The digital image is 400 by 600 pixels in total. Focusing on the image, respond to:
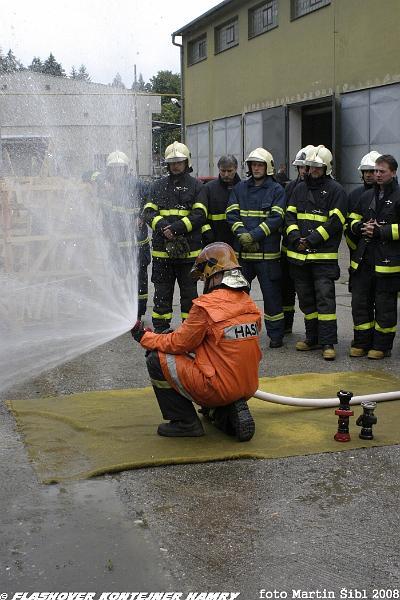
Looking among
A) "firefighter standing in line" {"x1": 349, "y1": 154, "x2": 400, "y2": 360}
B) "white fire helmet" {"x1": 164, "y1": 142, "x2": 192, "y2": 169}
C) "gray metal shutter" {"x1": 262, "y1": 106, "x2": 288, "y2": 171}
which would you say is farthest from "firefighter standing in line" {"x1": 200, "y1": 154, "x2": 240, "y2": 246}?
"gray metal shutter" {"x1": 262, "y1": 106, "x2": 288, "y2": 171}

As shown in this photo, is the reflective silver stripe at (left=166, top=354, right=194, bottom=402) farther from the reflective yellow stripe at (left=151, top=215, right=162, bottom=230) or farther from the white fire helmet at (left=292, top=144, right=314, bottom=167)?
the white fire helmet at (left=292, top=144, right=314, bottom=167)

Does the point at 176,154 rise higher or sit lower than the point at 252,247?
higher

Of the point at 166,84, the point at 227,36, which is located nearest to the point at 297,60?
the point at 227,36

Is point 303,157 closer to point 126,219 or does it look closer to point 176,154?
point 176,154

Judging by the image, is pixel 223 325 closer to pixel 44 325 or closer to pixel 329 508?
pixel 329 508

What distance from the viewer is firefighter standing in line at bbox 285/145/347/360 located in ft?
25.6

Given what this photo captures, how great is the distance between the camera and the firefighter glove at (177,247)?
26.5 ft

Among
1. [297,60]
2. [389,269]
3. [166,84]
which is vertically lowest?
[389,269]

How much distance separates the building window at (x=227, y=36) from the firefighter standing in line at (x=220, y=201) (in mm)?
18783

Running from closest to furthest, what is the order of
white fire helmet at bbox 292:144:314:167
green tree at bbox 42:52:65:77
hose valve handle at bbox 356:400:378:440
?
1. hose valve handle at bbox 356:400:378:440
2. white fire helmet at bbox 292:144:314:167
3. green tree at bbox 42:52:65:77

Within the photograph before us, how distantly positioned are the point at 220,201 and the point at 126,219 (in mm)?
1610

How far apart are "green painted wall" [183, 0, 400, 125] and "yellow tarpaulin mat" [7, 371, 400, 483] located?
45.2 ft

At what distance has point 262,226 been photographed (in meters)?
8.07

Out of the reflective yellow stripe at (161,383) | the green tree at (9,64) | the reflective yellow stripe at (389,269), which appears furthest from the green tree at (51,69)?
the reflective yellow stripe at (161,383)
